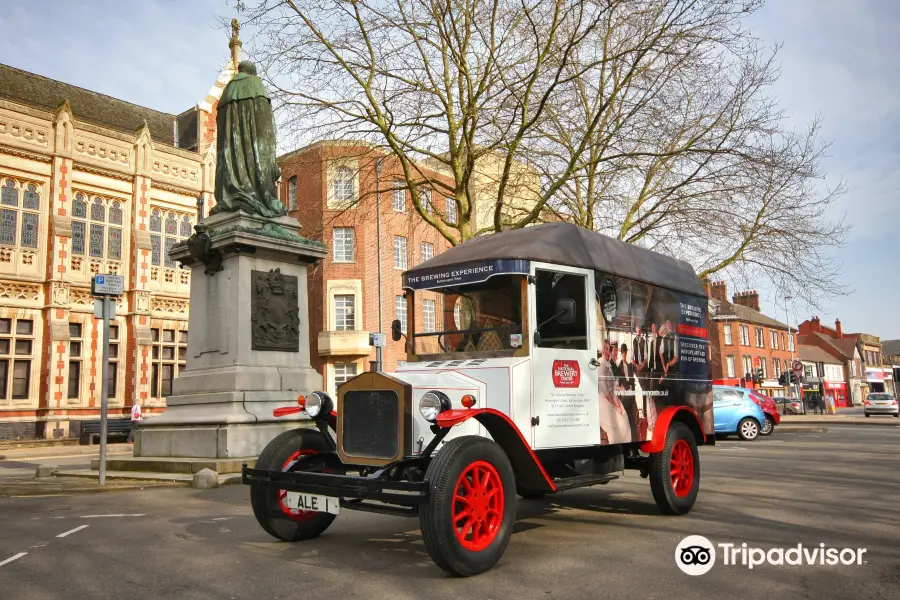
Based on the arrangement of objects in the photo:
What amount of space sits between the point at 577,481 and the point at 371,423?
1958mm

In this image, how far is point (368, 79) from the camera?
17.2m

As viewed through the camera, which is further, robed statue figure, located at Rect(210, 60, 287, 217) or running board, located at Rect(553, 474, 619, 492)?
robed statue figure, located at Rect(210, 60, 287, 217)

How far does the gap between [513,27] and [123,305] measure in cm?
2239

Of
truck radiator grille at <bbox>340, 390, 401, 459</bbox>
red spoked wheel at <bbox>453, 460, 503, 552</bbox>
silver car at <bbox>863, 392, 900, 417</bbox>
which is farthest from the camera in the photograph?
silver car at <bbox>863, 392, 900, 417</bbox>

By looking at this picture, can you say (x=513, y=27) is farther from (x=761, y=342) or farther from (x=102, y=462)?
(x=761, y=342)

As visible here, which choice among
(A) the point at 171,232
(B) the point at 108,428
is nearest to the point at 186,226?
(A) the point at 171,232

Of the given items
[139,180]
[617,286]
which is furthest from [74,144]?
[617,286]

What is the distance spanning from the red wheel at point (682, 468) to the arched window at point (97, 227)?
28645 mm

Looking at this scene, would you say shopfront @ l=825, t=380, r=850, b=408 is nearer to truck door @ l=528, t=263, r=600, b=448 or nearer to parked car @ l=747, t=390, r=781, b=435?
parked car @ l=747, t=390, r=781, b=435

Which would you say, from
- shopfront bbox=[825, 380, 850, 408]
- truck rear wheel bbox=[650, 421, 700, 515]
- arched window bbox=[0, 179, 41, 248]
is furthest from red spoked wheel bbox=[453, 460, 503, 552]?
shopfront bbox=[825, 380, 850, 408]

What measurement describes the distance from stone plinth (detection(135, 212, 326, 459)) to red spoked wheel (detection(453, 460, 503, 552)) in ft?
24.5

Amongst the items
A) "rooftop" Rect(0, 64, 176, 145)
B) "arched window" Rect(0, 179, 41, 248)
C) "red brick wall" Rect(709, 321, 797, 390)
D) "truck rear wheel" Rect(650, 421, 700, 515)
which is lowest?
"truck rear wheel" Rect(650, 421, 700, 515)

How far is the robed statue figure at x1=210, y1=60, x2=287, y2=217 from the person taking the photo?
13734 mm

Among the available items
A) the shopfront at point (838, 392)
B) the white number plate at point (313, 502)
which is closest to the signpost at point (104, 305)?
the white number plate at point (313, 502)
